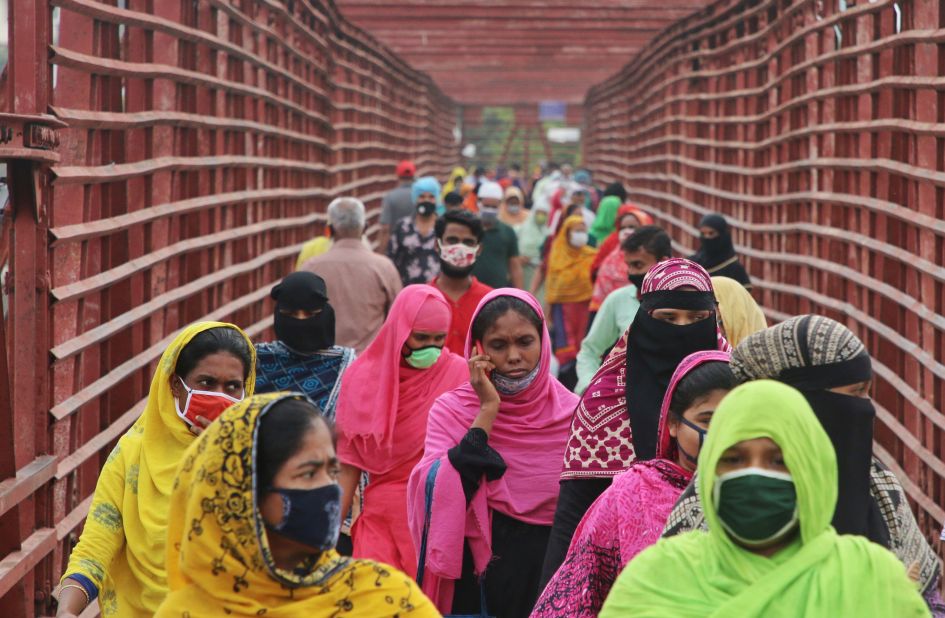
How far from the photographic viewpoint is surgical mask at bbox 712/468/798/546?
2.38m

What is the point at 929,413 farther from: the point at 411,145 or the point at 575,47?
the point at 411,145

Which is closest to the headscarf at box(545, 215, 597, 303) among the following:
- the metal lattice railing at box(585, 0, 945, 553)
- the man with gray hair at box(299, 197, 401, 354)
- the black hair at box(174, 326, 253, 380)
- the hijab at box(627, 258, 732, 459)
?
the metal lattice railing at box(585, 0, 945, 553)

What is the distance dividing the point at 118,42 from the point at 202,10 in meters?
1.80

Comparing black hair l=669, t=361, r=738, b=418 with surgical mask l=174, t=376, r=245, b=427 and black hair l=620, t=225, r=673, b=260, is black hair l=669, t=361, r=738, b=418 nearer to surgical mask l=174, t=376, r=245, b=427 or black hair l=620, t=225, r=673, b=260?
surgical mask l=174, t=376, r=245, b=427

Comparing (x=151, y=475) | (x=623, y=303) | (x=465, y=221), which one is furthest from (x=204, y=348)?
(x=465, y=221)

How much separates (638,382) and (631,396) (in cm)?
5

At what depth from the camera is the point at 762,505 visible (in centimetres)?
238

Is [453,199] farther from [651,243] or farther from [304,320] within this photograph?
[304,320]

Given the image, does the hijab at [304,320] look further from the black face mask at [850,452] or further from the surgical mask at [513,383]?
the black face mask at [850,452]

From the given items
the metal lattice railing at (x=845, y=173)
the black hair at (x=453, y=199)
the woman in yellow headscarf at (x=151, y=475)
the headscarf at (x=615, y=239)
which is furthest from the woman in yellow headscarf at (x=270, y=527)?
the black hair at (x=453, y=199)

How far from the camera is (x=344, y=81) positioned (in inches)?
620

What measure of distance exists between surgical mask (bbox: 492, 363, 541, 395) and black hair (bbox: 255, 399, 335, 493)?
189 cm

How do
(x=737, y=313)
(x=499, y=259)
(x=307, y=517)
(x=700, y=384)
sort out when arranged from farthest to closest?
(x=499, y=259) → (x=737, y=313) → (x=700, y=384) → (x=307, y=517)

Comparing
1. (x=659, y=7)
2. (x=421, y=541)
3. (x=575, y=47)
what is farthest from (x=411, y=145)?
(x=421, y=541)
